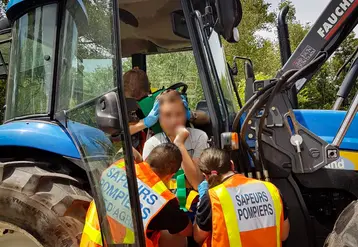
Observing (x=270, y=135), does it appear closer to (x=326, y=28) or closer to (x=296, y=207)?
(x=296, y=207)

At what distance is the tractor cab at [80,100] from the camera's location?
2539 mm

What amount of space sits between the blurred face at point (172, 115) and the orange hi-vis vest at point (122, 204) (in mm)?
653

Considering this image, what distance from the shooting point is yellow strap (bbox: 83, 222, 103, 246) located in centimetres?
264

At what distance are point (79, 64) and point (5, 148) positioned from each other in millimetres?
800

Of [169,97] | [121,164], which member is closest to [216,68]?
[169,97]

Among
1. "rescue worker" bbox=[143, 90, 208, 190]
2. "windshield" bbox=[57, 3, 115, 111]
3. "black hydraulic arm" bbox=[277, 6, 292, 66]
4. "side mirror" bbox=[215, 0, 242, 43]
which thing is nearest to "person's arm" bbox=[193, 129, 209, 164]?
"rescue worker" bbox=[143, 90, 208, 190]

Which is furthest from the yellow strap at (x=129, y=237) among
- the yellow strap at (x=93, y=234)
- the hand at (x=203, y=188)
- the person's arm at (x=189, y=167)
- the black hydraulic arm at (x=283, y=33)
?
the black hydraulic arm at (x=283, y=33)

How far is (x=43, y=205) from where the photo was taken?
2.83 meters

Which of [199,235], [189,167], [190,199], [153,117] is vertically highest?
[153,117]

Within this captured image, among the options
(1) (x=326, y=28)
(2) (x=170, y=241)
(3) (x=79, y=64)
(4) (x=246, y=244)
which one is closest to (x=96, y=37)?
(3) (x=79, y=64)

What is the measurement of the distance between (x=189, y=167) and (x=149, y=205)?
59cm

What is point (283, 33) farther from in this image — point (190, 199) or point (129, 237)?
point (129, 237)

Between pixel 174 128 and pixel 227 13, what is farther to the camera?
pixel 174 128

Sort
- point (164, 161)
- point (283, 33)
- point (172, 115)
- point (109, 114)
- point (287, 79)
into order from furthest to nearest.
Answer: point (283, 33), point (172, 115), point (287, 79), point (164, 161), point (109, 114)
